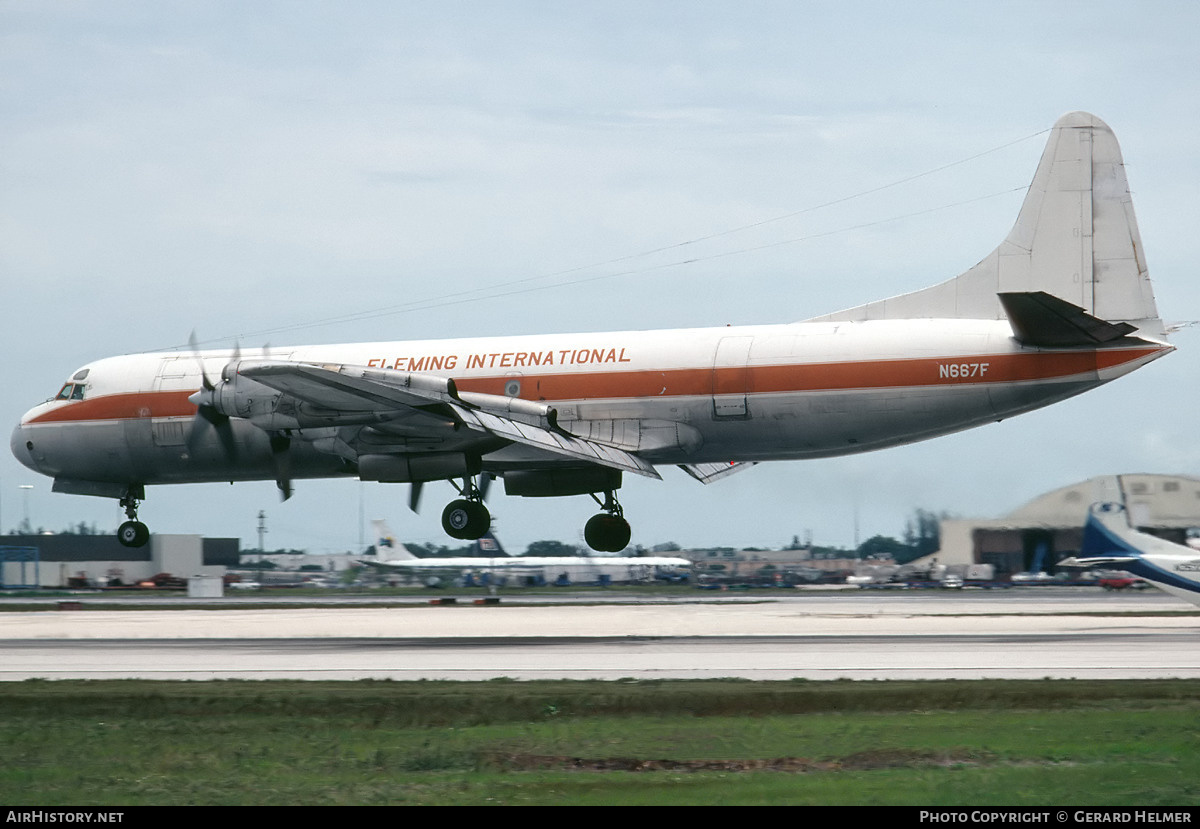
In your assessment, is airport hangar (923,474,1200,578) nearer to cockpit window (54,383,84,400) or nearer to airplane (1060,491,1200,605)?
airplane (1060,491,1200,605)

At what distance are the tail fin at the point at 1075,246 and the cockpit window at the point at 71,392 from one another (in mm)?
23791

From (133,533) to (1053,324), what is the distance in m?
26.1

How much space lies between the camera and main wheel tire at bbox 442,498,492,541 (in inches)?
1387

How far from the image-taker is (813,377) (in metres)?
32.5

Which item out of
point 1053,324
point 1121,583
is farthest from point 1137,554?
point 1121,583

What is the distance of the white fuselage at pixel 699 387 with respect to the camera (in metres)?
31.7

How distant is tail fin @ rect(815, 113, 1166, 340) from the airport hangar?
3165cm

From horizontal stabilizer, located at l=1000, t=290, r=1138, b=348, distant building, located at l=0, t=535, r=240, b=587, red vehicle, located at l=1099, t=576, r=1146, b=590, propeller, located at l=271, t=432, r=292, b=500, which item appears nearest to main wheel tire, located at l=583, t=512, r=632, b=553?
propeller, located at l=271, t=432, r=292, b=500

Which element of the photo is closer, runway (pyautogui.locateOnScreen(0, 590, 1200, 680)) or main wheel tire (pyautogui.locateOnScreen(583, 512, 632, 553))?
runway (pyautogui.locateOnScreen(0, 590, 1200, 680))

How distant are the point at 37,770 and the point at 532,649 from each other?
14.9 metres

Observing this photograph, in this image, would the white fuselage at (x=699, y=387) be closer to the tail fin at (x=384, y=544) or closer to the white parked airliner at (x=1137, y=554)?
the white parked airliner at (x=1137, y=554)

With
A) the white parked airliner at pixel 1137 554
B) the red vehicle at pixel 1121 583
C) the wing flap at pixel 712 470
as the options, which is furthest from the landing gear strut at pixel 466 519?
the red vehicle at pixel 1121 583

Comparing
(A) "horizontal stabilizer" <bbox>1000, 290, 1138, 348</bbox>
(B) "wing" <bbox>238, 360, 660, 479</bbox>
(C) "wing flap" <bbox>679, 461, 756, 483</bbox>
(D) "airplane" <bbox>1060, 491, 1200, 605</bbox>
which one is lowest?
(D) "airplane" <bbox>1060, 491, 1200, 605</bbox>

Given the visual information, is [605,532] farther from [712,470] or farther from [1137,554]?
[1137,554]
